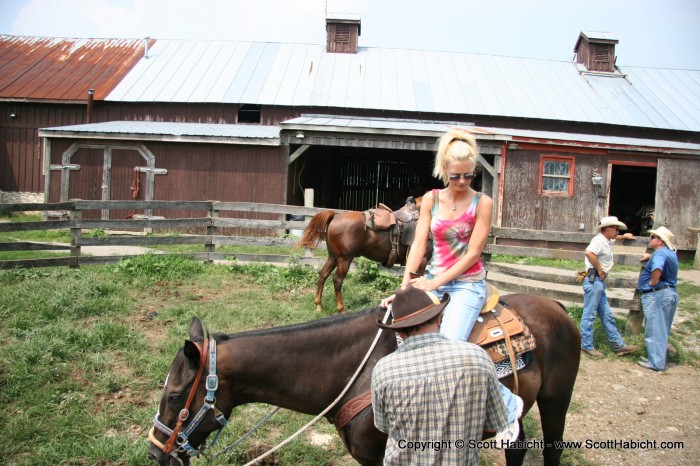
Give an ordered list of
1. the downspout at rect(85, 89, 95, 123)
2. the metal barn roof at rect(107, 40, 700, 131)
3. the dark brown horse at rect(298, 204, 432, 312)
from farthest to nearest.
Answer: the metal barn roof at rect(107, 40, 700, 131) < the downspout at rect(85, 89, 95, 123) < the dark brown horse at rect(298, 204, 432, 312)

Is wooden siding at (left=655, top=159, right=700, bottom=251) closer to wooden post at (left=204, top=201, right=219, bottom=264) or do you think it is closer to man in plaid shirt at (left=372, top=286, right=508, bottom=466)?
wooden post at (left=204, top=201, right=219, bottom=264)

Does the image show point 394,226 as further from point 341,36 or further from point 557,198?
point 341,36

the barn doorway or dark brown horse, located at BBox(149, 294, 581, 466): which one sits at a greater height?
the barn doorway

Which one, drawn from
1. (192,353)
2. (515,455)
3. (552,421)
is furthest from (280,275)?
(192,353)

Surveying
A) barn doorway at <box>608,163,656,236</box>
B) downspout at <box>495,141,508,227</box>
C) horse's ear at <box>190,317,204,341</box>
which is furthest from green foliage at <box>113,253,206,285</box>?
barn doorway at <box>608,163,656,236</box>

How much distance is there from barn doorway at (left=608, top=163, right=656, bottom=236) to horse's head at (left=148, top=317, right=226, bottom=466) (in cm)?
1845

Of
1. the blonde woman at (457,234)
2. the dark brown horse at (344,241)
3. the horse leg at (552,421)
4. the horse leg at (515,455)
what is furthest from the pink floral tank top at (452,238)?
the dark brown horse at (344,241)

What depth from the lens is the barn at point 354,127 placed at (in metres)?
14.2

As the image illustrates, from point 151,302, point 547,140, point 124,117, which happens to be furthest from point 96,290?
point 124,117

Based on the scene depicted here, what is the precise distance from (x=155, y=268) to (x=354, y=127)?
24.1 feet

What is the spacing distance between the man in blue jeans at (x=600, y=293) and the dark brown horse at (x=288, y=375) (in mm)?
3573

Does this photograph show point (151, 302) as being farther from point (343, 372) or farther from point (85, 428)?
point (343, 372)

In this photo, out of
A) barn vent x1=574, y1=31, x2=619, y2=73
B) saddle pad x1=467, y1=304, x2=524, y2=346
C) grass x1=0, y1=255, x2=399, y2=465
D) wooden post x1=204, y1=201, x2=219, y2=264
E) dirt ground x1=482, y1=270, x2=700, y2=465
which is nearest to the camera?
saddle pad x1=467, y1=304, x2=524, y2=346

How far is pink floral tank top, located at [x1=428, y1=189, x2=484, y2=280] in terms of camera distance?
2.74m
